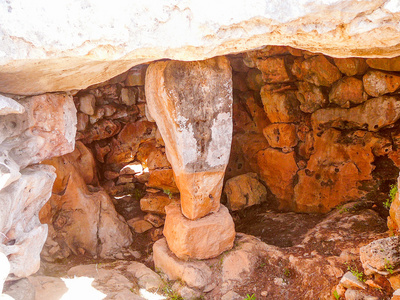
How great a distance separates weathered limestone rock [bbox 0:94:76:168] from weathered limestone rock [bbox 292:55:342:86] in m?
3.73

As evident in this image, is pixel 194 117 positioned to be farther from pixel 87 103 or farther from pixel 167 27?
pixel 87 103

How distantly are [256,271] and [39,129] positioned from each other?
289 cm

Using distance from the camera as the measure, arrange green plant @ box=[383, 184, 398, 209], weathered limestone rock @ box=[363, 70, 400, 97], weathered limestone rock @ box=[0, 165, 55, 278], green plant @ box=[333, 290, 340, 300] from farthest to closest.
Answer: weathered limestone rock @ box=[363, 70, 400, 97]
green plant @ box=[383, 184, 398, 209]
green plant @ box=[333, 290, 340, 300]
weathered limestone rock @ box=[0, 165, 55, 278]

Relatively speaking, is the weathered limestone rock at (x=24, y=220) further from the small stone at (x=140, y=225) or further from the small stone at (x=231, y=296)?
the small stone at (x=140, y=225)

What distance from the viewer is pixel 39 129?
3.25 metres

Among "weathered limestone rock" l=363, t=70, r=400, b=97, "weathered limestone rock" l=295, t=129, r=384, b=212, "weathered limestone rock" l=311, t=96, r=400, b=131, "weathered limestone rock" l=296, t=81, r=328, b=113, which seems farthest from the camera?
"weathered limestone rock" l=296, t=81, r=328, b=113

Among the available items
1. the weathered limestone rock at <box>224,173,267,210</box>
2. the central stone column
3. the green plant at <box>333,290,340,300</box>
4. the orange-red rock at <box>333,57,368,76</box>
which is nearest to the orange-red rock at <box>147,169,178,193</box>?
the weathered limestone rock at <box>224,173,267,210</box>

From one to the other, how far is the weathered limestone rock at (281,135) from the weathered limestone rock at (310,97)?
44 cm

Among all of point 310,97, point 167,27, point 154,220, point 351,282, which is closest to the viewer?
point 167,27

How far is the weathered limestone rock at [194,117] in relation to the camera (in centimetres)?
365

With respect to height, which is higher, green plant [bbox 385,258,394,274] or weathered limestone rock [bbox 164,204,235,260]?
green plant [bbox 385,258,394,274]

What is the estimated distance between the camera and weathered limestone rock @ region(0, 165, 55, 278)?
2.60 meters

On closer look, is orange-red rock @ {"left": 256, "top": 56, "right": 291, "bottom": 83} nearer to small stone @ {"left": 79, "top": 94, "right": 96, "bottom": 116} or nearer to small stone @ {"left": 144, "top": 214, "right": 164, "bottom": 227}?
→ small stone @ {"left": 79, "top": 94, "right": 96, "bottom": 116}

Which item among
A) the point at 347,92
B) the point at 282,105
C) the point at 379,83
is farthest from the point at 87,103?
the point at 379,83
